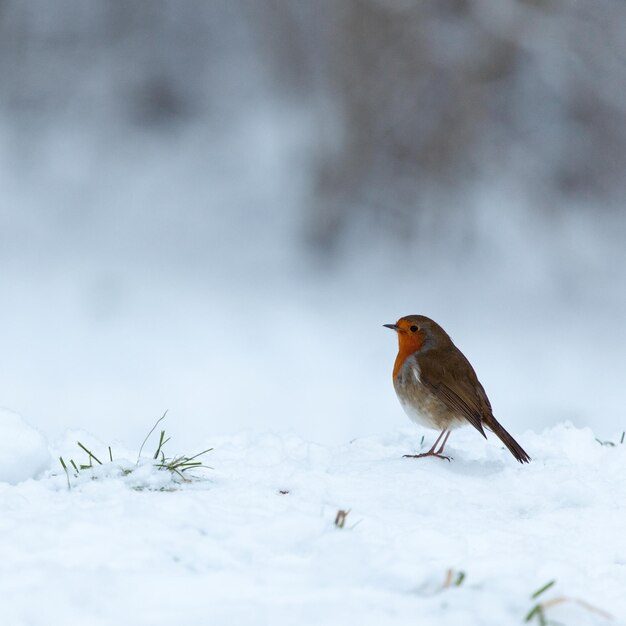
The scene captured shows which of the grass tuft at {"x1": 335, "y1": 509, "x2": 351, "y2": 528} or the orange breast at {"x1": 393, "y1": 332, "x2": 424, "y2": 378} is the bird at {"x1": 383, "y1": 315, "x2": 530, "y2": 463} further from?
the grass tuft at {"x1": 335, "y1": 509, "x2": 351, "y2": 528}

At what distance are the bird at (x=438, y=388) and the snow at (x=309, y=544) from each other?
359 mm

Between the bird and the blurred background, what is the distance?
2986 mm

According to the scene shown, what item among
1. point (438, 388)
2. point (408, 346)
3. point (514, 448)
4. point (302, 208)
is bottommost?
point (514, 448)

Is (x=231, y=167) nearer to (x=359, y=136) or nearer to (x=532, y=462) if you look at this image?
(x=359, y=136)

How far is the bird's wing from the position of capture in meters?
3.38

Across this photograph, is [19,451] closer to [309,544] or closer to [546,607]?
[309,544]

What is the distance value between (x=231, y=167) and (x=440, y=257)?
2.73 meters

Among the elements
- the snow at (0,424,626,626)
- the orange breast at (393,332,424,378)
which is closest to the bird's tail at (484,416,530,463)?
the snow at (0,424,626,626)

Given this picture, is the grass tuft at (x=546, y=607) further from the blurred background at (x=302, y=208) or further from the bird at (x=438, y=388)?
the blurred background at (x=302, y=208)

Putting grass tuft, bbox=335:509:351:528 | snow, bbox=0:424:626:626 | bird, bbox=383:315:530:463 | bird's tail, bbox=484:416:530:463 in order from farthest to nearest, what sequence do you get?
bird, bbox=383:315:530:463 < bird's tail, bbox=484:416:530:463 < grass tuft, bbox=335:509:351:528 < snow, bbox=0:424:626:626

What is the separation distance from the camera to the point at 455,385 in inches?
136

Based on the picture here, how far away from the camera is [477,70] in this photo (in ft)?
27.1

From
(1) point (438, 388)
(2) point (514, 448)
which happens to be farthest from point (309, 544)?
(1) point (438, 388)

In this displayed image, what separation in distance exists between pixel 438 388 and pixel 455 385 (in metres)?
0.07
